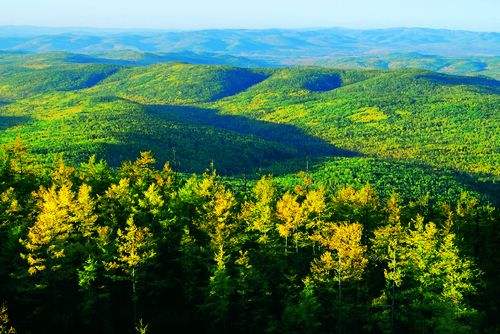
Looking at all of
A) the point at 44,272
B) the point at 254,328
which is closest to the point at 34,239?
the point at 44,272

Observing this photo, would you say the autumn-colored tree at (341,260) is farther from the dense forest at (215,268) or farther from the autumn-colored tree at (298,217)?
the autumn-colored tree at (298,217)

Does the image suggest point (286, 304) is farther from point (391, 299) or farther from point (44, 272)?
point (44, 272)

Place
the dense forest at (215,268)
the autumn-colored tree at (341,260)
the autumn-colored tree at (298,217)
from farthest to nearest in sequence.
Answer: the autumn-colored tree at (298,217)
the autumn-colored tree at (341,260)
the dense forest at (215,268)

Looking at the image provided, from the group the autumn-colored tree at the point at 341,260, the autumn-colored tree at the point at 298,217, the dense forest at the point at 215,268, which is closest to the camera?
the dense forest at the point at 215,268

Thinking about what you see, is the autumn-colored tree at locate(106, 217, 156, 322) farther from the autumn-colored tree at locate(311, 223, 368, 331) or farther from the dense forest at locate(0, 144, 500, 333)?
the autumn-colored tree at locate(311, 223, 368, 331)

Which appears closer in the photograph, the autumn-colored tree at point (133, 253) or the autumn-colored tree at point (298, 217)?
the autumn-colored tree at point (133, 253)

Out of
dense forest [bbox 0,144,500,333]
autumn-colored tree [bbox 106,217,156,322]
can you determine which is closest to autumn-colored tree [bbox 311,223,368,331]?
dense forest [bbox 0,144,500,333]

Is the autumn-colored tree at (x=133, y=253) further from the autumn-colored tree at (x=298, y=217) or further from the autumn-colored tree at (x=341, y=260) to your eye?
the autumn-colored tree at (x=341, y=260)

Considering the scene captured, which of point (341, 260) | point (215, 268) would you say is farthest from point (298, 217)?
point (215, 268)

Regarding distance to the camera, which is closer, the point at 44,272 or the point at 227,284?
the point at 44,272

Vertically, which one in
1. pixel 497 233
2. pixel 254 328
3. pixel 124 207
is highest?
pixel 124 207

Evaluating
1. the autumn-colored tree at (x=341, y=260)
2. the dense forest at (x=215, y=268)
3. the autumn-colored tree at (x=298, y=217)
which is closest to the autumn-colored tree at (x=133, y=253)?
the dense forest at (x=215, y=268)
